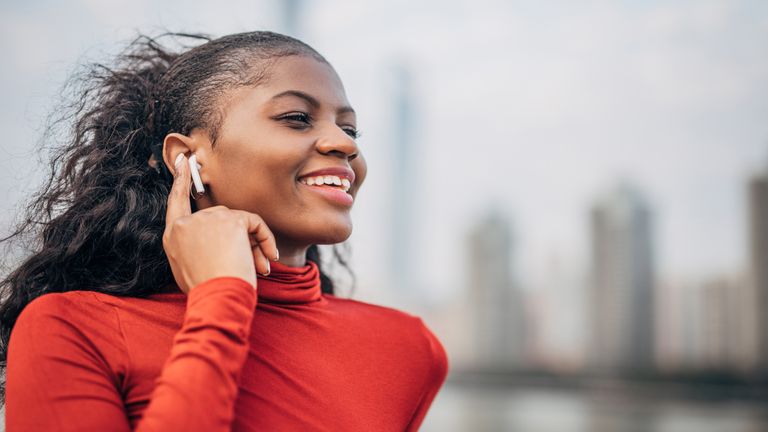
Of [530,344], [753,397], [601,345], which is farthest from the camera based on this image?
[530,344]

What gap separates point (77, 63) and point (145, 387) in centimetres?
66

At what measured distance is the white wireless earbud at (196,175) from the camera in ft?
2.89

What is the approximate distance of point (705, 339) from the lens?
5.14 metres

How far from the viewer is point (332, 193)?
2.93 ft

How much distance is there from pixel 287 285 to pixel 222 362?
28cm

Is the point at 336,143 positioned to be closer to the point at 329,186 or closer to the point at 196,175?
the point at 329,186

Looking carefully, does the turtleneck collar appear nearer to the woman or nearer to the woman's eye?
the woman

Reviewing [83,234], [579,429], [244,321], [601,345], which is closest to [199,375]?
[244,321]

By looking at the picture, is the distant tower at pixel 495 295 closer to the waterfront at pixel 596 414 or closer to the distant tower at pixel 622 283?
the waterfront at pixel 596 414

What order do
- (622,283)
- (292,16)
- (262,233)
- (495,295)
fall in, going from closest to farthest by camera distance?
(262,233), (292,16), (622,283), (495,295)

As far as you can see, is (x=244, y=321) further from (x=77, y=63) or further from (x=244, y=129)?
(x=77, y=63)

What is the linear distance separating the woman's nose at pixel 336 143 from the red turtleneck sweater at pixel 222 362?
0.17 metres

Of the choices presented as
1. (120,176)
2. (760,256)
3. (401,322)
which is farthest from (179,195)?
(760,256)

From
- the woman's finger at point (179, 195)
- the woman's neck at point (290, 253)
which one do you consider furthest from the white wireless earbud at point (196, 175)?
the woman's neck at point (290, 253)
